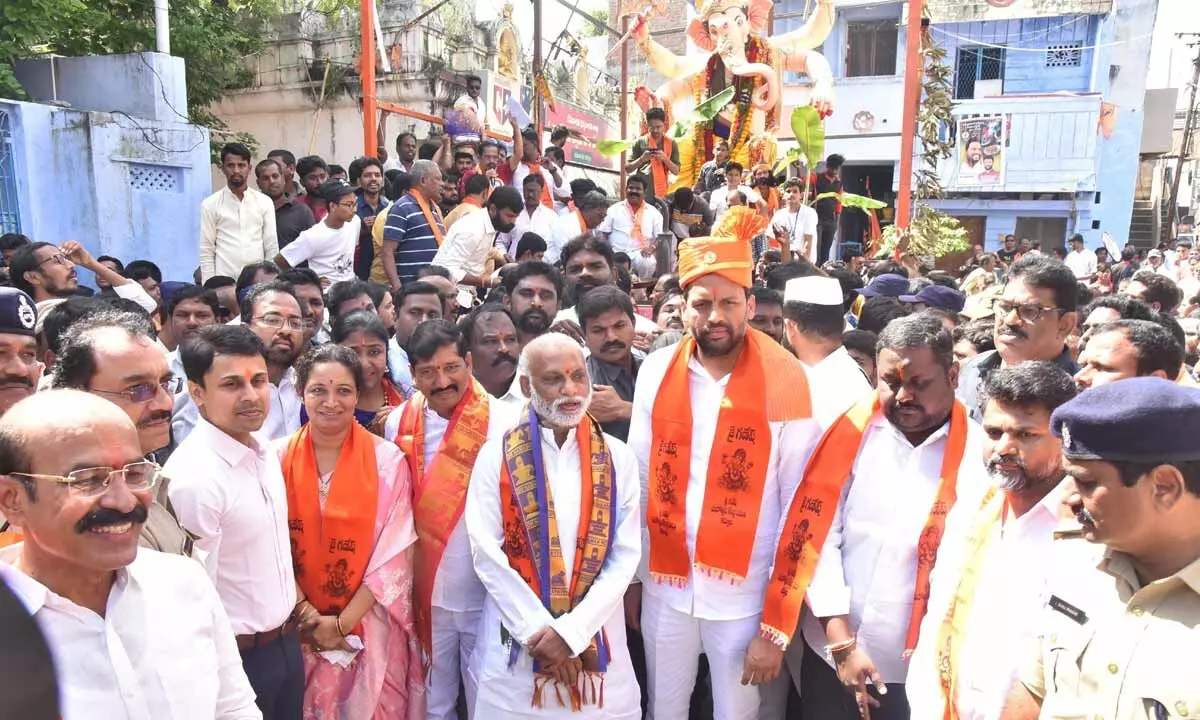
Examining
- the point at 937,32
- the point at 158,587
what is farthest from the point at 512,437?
the point at 937,32

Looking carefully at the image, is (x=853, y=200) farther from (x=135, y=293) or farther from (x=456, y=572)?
(x=456, y=572)

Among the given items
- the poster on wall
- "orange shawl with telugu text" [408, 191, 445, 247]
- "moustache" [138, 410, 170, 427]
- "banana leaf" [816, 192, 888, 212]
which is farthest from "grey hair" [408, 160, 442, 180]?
the poster on wall

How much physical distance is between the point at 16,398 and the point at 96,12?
903 centimetres

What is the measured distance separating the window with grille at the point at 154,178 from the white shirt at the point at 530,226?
13.3 feet

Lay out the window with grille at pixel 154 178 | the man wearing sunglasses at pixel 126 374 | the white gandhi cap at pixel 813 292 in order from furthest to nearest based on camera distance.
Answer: the window with grille at pixel 154 178, the white gandhi cap at pixel 813 292, the man wearing sunglasses at pixel 126 374

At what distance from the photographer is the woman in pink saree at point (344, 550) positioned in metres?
2.82

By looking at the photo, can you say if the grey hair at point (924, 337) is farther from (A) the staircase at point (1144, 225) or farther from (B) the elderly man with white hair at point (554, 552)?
(A) the staircase at point (1144, 225)

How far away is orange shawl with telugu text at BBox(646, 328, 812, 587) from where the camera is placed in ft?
9.36

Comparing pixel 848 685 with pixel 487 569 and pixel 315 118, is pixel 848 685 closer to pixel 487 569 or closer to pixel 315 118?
pixel 487 569

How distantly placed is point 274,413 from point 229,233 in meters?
3.18

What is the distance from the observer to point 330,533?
282 cm

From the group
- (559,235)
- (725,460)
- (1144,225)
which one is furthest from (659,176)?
(1144,225)

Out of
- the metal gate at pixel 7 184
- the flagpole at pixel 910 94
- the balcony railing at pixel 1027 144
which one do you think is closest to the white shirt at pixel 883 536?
the flagpole at pixel 910 94

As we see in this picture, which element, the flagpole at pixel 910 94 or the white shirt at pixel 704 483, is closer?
the white shirt at pixel 704 483
